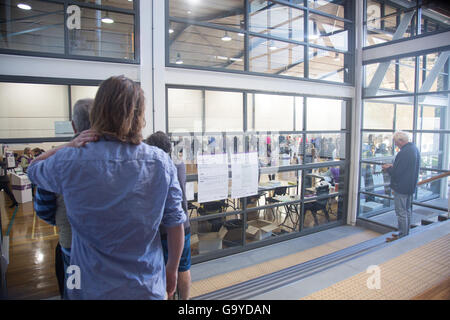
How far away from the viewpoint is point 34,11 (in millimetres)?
3000

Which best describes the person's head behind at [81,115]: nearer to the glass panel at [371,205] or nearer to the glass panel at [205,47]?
the glass panel at [205,47]

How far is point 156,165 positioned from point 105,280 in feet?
1.56

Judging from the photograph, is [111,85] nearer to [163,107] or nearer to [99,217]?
[99,217]

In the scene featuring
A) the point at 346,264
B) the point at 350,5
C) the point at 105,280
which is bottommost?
the point at 346,264

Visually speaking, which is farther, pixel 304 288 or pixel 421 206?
pixel 421 206

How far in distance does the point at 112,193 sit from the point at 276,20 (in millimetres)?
4710

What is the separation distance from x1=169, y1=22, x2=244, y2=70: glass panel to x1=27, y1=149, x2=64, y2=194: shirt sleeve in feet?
10.1

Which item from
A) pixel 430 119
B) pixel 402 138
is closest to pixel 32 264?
pixel 402 138

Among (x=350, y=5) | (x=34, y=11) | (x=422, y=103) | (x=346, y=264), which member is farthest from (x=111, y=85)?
(x=350, y=5)

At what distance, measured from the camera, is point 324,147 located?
5625mm

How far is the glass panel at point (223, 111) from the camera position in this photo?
4164 mm

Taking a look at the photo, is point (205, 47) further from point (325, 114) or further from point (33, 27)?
point (325, 114)

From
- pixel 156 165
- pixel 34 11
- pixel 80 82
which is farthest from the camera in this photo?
pixel 80 82

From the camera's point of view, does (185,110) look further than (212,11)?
No
